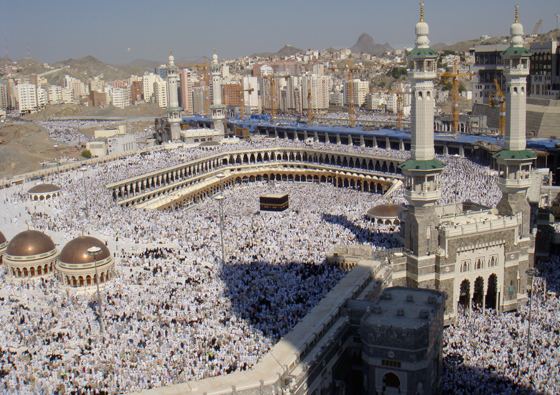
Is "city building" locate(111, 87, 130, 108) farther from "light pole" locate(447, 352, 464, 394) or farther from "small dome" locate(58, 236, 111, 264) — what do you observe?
"light pole" locate(447, 352, 464, 394)

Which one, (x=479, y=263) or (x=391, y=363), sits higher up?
(x=479, y=263)

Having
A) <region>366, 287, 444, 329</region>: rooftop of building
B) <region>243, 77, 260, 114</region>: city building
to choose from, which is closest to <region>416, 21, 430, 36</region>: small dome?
<region>366, 287, 444, 329</region>: rooftop of building

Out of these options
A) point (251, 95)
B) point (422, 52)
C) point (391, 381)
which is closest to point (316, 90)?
point (251, 95)

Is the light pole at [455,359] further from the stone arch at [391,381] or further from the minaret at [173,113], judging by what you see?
the minaret at [173,113]

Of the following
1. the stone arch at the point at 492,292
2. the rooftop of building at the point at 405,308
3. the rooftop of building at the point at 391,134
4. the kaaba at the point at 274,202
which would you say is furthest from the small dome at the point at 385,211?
the rooftop of building at the point at 391,134

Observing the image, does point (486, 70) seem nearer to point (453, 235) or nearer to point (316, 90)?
point (316, 90)

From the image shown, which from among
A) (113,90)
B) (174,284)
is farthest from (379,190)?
(113,90)

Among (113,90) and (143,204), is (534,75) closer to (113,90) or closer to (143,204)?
(143,204)
